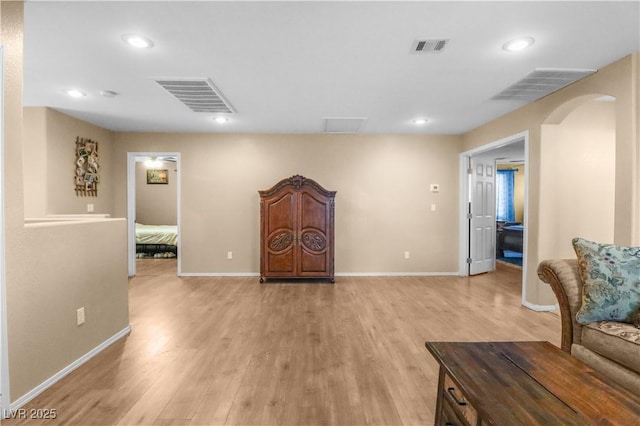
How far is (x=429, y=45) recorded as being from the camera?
7.89 feet

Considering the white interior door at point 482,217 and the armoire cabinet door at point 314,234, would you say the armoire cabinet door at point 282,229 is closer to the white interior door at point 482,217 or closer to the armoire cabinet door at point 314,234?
the armoire cabinet door at point 314,234

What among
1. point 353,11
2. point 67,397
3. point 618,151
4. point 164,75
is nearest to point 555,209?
point 618,151

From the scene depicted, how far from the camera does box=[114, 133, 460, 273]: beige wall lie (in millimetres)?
5355

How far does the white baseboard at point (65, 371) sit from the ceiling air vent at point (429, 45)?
340 cm

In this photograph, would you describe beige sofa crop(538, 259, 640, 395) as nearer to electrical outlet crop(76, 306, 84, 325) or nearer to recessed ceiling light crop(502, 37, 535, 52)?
recessed ceiling light crop(502, 37, 535, 52)

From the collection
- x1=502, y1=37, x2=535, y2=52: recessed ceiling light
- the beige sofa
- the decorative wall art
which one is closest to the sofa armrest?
the beige sofa

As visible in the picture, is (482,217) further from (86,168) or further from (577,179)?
(86,168)

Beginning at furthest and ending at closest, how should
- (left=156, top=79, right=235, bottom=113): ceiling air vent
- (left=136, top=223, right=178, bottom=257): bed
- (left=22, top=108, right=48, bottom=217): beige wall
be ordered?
(left=136, top=223, right=178, bottom=257): bed → (left=22, top=108, right=48, bottom=217): beige wall → (left=156, top=79, right=235, bottom=113): ceiling air vent

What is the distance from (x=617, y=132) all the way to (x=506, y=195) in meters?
7.13

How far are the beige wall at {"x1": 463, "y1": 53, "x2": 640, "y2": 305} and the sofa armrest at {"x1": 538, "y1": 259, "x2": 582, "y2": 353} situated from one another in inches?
36.8

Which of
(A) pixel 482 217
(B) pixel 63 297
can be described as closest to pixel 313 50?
(B) pixel 63 297

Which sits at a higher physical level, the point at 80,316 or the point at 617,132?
the point at 617,132

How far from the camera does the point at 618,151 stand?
2676 millimetres

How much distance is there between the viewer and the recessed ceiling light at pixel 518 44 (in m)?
2.32
